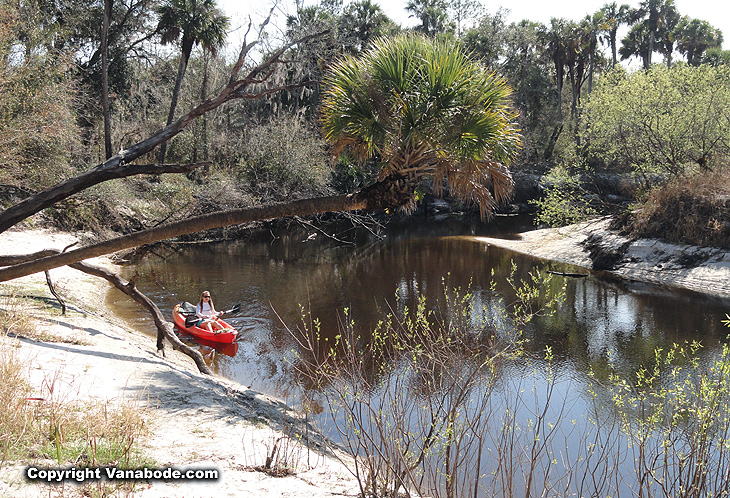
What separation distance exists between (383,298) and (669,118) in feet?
50.5

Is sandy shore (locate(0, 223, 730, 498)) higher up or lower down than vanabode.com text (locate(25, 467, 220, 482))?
lower down

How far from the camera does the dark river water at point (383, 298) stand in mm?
11562

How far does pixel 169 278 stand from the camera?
19.6 m

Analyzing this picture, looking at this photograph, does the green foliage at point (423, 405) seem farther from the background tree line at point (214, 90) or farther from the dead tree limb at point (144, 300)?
the background tree line at point (214, 90)

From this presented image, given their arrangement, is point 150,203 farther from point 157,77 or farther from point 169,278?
point 157,77

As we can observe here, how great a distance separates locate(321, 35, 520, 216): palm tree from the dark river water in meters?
1.72

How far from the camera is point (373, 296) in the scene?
17484 mm

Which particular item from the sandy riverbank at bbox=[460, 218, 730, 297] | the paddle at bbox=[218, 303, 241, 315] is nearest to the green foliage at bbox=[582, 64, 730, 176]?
the sandy riverbank at bbox=[460, 218, 730, 297]

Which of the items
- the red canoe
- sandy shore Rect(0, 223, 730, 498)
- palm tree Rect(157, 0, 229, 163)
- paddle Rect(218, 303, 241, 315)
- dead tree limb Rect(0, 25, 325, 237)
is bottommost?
the red canoe

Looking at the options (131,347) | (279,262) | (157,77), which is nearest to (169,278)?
(279,262)

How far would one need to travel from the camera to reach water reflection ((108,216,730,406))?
486 inches

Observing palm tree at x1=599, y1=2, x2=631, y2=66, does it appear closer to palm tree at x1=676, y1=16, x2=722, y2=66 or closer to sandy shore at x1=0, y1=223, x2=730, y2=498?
palm tree at x1=676, y1=16, x2=722, y2=66

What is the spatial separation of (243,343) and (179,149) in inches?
936

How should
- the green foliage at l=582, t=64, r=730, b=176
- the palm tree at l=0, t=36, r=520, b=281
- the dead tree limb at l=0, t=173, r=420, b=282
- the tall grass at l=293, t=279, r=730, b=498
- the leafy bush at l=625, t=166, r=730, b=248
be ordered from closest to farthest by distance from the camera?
the tall grass at l=293, t=279, r=730, b=498 < the dead tree limb at l=0, t=173, r=420, b=282 < the palm tree at l=0, t=36, r=520, b=281 < the leafy bush at l=625, t=166, r=730, b=248 < the green foliage at l=582, t=64, r=730, b=176
